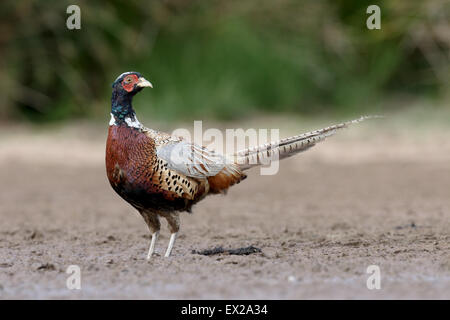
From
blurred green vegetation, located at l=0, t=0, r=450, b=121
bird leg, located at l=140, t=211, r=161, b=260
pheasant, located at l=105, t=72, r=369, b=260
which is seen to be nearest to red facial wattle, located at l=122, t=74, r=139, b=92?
pheasant, located at l=105, t=72, r=369, b=260

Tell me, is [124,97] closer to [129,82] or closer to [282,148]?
[129,82]

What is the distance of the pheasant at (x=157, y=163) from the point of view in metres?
5.86

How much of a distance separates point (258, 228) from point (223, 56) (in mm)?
8516

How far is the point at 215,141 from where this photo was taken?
13.9 meters

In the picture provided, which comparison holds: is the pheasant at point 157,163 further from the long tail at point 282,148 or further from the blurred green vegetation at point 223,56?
the blurred green vegetation at point 223,56

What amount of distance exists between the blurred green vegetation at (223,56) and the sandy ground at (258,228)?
5.92 ft

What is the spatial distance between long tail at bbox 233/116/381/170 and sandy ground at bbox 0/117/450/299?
2.42 feet

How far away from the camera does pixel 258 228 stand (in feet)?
25.9

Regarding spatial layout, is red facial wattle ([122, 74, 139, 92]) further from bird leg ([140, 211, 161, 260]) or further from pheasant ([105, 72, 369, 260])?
bird leg ([140, 211, 161, 260])

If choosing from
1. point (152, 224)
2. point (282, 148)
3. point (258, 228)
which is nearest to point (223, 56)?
point (258, 228)

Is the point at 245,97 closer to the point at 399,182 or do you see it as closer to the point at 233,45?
the point at 233,45

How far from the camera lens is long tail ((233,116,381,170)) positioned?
6.41 m

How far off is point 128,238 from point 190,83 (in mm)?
8624
